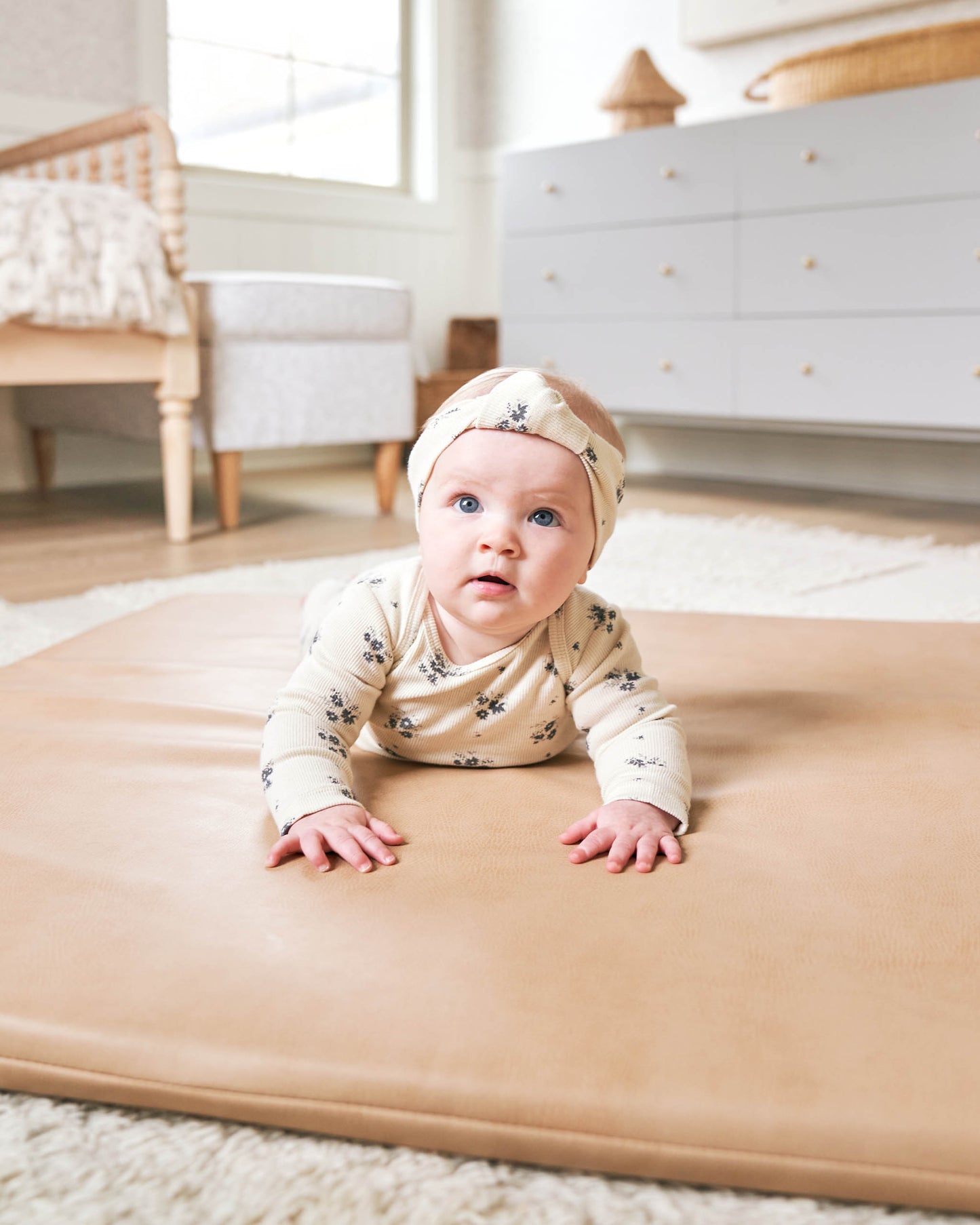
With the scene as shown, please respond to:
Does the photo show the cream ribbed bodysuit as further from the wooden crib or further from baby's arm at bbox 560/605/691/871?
the wooden crib

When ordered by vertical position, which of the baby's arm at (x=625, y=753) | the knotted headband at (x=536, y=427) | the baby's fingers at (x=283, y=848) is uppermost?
the knotted headband at (x=536, y=427)

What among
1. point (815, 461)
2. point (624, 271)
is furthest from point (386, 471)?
point (815, 461)

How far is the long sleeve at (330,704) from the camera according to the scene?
3.00 feet

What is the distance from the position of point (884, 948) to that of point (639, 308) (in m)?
2.56

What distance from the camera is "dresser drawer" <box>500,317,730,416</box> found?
298cm

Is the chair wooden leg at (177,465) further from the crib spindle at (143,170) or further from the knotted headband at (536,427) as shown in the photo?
the knotted headband at (536,427)

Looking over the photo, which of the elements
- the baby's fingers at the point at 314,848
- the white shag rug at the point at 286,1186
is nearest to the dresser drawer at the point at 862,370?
the baby's fingers at the point at 314,848

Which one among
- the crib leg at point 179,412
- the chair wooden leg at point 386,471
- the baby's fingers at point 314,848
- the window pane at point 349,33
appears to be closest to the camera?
the baby's fingers at point 314,848

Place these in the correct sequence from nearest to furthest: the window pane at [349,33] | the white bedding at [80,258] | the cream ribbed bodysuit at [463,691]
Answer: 1. the cream ribbed bodysuit at [463,691]
2. the white bedding at [80,258]
3. the window pane at [349,33]

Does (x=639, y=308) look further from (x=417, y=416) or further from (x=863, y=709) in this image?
(x=863, y=709)

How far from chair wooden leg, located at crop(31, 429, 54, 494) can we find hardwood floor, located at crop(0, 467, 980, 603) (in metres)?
0.04

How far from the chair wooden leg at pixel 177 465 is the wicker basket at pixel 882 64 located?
156 centimetres

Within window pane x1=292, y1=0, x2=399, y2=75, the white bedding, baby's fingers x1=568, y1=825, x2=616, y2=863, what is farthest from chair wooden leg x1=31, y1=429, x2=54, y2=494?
baby's fingers x1=568, y1=825, x2=616, y2=863

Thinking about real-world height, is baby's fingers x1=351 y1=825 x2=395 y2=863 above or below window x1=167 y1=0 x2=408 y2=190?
below
